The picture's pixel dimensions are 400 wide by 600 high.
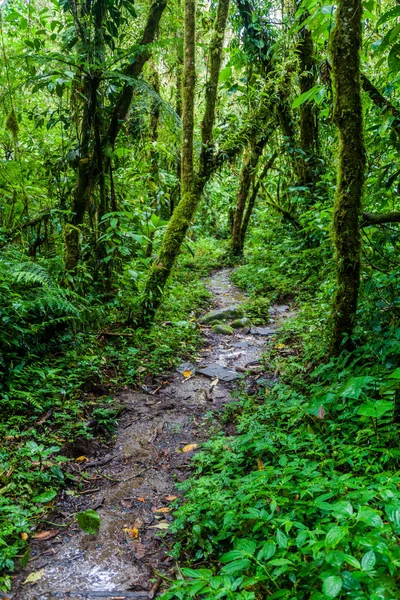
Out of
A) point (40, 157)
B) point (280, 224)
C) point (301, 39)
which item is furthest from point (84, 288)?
point (280, 224)

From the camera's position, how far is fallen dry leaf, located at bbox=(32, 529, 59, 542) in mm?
2715

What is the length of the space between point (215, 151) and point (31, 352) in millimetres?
4037

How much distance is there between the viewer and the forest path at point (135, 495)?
242cm

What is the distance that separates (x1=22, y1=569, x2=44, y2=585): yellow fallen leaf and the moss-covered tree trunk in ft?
13.2

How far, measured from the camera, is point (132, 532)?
2.83 m

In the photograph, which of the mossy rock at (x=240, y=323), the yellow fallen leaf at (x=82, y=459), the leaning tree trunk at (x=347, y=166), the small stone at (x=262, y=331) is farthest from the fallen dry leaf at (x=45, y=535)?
the mossy rock at (x=240, y=323)

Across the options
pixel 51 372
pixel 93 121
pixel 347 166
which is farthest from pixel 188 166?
pixel 51 372

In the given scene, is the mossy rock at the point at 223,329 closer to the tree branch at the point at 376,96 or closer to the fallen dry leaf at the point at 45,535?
the tree branch at the point at 376,96

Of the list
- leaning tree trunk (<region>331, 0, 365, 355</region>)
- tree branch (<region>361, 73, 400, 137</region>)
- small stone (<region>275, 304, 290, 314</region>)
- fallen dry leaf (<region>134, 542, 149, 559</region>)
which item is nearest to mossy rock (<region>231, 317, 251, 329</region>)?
small stone (<region>275, 304, 290, 314</region>)

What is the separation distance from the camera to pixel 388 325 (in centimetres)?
378

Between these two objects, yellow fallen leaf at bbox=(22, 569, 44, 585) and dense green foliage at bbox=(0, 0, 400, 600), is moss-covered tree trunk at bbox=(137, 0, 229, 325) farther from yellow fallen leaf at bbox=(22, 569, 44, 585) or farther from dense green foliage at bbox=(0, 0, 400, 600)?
yellow fallen leaf at bbox=(22, 569, 44, 585)

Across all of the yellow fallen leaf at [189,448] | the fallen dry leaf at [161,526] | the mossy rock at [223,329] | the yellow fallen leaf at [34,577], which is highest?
the mossy rock at [223,329]

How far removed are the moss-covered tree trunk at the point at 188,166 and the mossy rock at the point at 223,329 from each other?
126cm

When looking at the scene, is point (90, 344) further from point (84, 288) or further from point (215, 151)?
point (215, 151)
